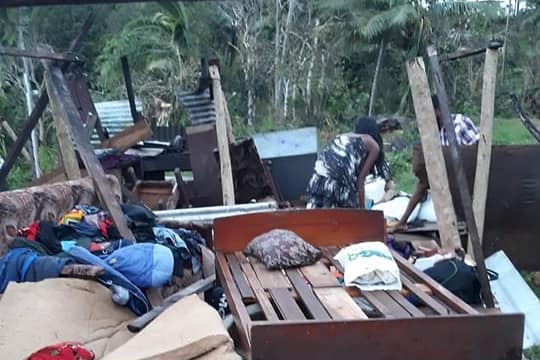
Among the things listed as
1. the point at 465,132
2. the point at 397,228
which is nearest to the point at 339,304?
the point at 397,228

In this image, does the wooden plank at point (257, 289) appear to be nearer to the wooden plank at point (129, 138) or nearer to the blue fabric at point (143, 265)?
the blue fabric at point (143, 265)

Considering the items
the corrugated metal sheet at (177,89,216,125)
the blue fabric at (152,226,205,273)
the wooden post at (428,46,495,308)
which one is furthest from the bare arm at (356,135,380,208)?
the corrugated metal sheet at (177,89,216,125)

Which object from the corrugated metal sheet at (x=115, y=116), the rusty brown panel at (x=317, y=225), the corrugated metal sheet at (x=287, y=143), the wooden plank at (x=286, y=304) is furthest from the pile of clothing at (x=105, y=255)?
the corrugated metal sheet at (x=115, y=116)

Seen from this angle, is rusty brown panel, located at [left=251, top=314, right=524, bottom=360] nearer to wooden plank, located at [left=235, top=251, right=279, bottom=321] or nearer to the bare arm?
wooden plank, located at [left=235, top=251, right=279, bottom=321]

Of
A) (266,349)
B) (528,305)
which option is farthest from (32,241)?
(528,305)

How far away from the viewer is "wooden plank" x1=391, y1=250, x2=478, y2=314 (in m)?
2.68

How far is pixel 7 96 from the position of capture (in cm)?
1306

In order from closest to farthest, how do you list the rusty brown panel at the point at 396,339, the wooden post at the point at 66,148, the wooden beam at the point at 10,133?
the rusty brown panel at the point at 396,339 < the wooden post at the point at 66,148 < the wooden beam at the point at 10,133

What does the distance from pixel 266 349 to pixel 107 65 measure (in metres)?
14.1

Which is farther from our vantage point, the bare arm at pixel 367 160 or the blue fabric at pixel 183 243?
the bare arm at pixel 367 160

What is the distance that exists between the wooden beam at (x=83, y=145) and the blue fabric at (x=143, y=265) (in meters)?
0.56

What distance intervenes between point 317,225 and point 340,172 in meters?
1.97

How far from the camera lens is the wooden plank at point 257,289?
8.47 ft

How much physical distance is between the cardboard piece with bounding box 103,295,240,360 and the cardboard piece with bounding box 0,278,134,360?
1.38 ft
